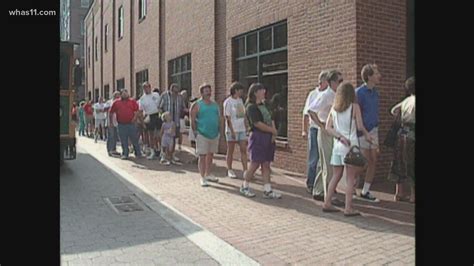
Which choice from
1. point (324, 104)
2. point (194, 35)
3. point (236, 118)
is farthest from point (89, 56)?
point (324, 104)

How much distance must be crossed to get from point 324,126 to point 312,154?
2.46 feet

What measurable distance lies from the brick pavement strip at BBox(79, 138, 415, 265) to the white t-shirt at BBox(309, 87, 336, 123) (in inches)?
48.9

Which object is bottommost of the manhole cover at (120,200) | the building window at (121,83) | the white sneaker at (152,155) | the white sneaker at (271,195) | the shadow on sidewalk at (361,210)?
the manhole cover at (120,200)

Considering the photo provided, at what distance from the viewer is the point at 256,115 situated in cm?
706

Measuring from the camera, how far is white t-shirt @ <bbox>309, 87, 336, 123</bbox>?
688 centimetres

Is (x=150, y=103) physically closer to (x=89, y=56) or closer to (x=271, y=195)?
(x=271, y=195)

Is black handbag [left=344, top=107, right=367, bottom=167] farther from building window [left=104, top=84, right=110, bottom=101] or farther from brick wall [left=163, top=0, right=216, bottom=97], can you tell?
building window [left=104, top=84, right=110, bottom=101]

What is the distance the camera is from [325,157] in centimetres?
667

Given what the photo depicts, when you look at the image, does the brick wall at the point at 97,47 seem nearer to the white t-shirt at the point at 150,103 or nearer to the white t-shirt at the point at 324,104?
the white t-shirt at the point at 150,103

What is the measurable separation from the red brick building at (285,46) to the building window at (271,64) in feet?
0.07

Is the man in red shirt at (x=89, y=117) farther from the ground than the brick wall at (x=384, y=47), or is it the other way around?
the brick wall at (x=384, y=47)

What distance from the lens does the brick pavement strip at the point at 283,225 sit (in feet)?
15.8

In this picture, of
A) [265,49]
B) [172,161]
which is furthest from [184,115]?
[265,49]

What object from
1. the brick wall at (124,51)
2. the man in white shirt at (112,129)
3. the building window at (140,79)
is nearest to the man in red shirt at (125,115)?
the man in white shirt at (112,129)
